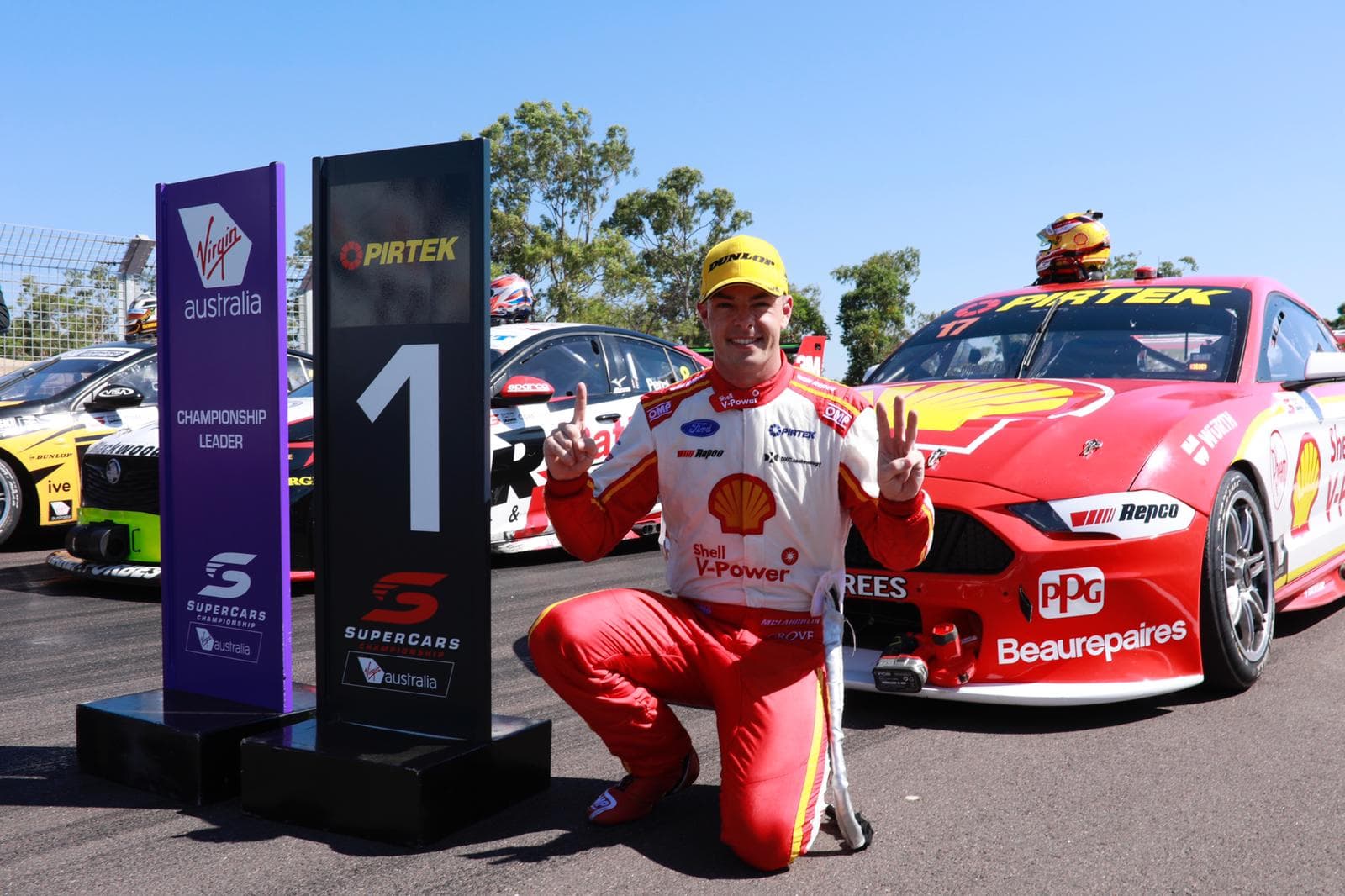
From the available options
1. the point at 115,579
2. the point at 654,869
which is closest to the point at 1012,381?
the point at 654,869

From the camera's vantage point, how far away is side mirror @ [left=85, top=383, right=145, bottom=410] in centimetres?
749

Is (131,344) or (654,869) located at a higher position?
(131,344)

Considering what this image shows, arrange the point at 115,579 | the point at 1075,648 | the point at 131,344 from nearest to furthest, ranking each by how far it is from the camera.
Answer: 1. the point at 1075,648
2. the point at 115,579
3. the point at 131,344

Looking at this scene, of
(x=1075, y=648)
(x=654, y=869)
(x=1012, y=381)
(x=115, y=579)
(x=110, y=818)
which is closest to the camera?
(x=654, y=869)

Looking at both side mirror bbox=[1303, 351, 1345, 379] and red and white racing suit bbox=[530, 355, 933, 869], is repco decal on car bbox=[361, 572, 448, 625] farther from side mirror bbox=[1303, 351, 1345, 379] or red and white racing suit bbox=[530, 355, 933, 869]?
side mirror bbox=[1303, 351, 1345, 379]

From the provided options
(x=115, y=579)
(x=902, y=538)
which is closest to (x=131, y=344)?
(x=115, y=579)

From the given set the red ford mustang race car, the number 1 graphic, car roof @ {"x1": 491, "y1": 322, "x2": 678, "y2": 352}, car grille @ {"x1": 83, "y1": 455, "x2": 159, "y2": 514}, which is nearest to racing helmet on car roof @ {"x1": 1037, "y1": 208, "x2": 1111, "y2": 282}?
the red ford mustang race car

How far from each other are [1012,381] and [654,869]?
2.68 metres

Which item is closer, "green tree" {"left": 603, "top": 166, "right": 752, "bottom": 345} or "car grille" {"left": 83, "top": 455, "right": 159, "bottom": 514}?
"car grille" {"left": 83, "top": 455, "right": 159, "bottom": 514}

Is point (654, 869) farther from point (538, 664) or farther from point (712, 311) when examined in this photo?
point (712, 311)

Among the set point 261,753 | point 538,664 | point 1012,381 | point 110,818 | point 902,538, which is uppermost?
point 1012,381

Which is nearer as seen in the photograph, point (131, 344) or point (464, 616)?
point (464, 616)

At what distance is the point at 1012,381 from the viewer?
14.5 ft

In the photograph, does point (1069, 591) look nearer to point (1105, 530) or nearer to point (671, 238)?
point (1105, 530)
